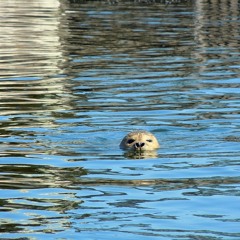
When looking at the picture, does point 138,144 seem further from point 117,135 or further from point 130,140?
point 117,135

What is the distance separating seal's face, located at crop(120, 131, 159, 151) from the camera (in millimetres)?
14169

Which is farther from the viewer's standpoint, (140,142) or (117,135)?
(117,135)

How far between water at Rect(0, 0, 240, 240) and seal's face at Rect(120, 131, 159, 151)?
142 millimetres

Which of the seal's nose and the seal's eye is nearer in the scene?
the seal's nose

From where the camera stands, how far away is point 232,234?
31.4 ft

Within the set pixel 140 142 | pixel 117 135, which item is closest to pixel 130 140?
pixel 140 142

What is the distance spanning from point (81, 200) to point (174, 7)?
1518 inches

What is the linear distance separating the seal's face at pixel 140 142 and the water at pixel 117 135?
14 cm

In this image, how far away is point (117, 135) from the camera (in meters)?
15.4

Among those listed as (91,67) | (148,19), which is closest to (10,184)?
(91,67)

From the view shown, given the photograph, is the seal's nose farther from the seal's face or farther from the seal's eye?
the seal's eye

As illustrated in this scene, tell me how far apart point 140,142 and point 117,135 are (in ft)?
4.30

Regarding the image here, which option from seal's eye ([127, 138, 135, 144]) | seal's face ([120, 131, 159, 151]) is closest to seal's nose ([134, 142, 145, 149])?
seal's face ([120, 131, 159, 151])

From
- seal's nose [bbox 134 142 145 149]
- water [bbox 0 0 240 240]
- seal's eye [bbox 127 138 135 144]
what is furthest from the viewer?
→ seal's eye [bbox 127 138 135 144]
